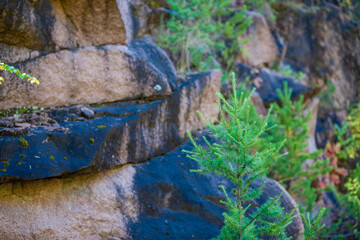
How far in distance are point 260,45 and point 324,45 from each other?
4177mm

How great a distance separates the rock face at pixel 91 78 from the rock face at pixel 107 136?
0.28 meters

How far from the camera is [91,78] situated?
5.29m

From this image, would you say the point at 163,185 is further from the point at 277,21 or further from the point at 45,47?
the point at 277,21

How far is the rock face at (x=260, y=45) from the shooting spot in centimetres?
1202

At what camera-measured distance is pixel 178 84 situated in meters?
6.05

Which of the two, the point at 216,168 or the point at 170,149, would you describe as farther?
the point at 170,149

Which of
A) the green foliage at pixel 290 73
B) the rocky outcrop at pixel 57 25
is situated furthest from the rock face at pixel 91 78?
the green foliage at pixel 290 73

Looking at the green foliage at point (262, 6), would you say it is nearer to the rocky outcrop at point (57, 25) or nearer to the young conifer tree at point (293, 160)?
the young conifer tree at point (293, 160)

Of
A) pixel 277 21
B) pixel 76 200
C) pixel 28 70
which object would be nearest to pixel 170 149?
pixel 76 200

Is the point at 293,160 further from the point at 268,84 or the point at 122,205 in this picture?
the point at 122,205

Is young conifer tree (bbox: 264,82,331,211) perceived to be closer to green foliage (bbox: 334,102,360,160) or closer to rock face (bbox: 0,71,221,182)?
rock face (bbox: 0,71,221,182)

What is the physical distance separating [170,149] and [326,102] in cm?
1158

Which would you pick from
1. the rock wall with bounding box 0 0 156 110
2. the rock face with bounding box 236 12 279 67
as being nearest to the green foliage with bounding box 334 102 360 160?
the rock face with bounding box 236 12 279 67

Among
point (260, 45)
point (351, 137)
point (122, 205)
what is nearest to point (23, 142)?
point (122, 205)
